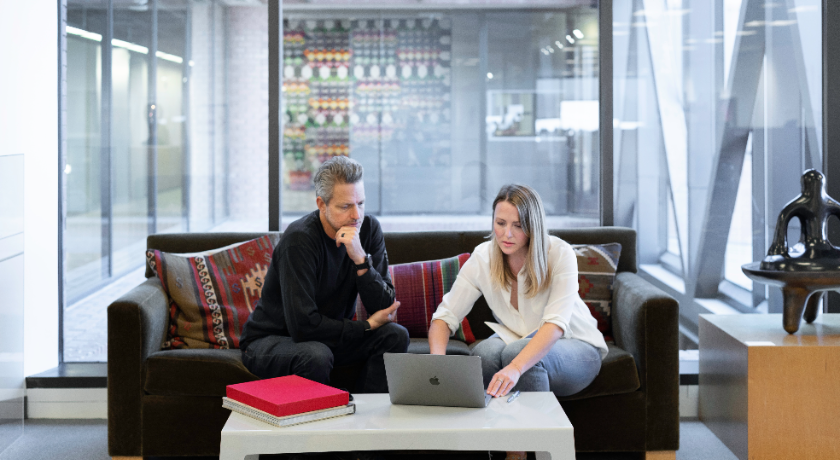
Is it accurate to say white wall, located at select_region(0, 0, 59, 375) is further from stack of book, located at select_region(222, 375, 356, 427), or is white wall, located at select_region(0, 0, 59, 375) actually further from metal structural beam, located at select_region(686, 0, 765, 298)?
metal structural beam, located at select_region(686, 0, 765, 298)

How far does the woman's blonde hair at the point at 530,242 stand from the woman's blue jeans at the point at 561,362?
0.67ft

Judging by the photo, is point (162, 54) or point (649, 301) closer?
point (649, 301)

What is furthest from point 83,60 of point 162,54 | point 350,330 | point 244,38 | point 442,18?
point 350,330

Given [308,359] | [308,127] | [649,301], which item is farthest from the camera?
[308,127]

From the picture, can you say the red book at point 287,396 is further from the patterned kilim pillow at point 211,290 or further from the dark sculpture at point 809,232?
the dark sculpture at point 809,232

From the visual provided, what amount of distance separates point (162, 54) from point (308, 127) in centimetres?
83

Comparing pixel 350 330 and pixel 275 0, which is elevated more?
pixel 275 0

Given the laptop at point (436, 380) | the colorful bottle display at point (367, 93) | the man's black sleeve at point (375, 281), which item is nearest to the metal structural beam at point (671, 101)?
the colorful bottle display at point (367, 93)

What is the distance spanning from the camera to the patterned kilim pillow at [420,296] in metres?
3.05

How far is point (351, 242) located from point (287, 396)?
79 cm

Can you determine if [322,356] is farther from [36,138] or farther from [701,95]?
[701,95]

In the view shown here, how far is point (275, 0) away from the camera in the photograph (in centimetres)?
368

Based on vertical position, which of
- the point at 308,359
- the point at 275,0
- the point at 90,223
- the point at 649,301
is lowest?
the point at 308,359

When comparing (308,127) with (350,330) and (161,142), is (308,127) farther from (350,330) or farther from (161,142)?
(350,330)
